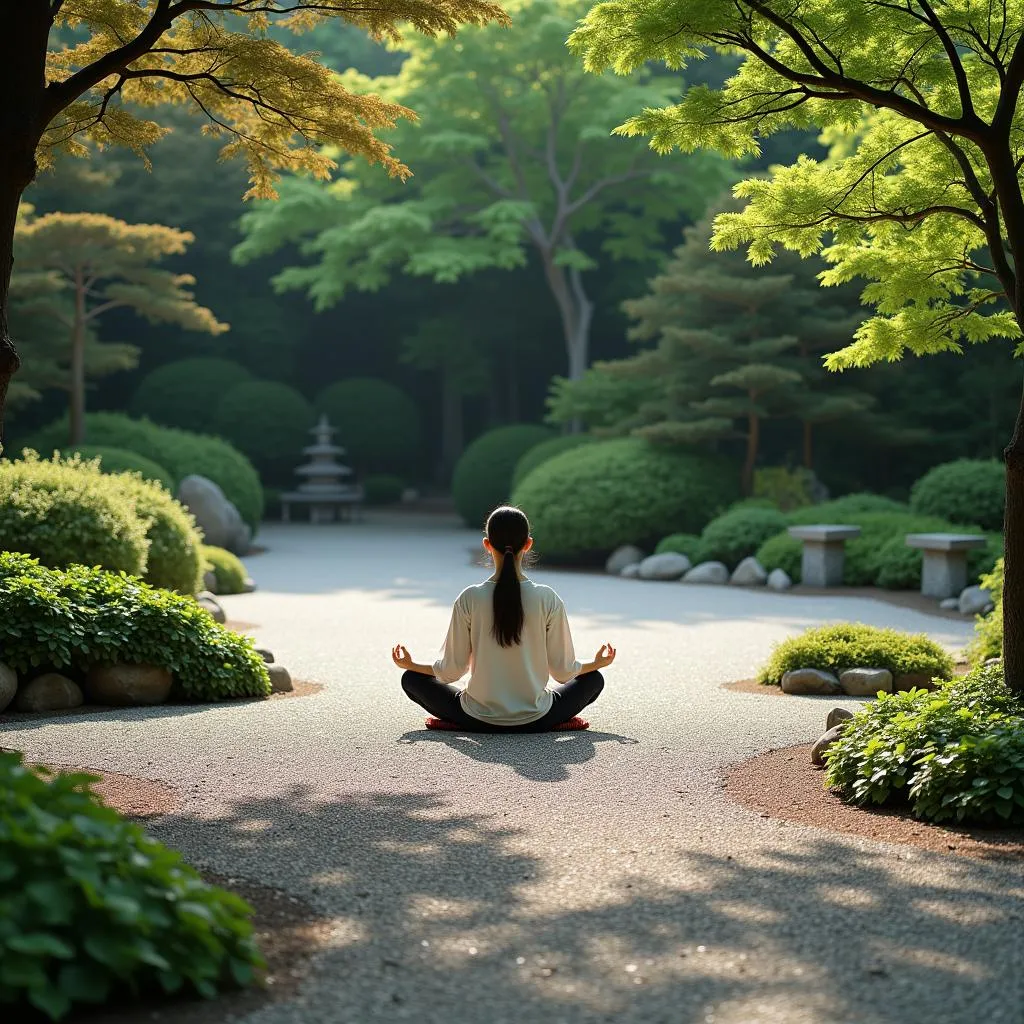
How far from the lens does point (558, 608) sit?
20.1ft

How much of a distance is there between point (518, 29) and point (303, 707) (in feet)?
54.7

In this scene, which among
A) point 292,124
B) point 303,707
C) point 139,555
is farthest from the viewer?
point 139,555

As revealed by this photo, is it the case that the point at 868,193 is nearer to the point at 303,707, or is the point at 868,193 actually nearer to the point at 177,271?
the point at 303,707

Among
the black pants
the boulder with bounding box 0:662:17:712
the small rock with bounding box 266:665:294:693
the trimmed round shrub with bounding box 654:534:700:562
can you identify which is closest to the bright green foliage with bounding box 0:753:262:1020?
the black pants

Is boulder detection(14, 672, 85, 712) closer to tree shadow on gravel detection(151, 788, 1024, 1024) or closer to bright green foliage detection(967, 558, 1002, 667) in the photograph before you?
tree shadow on gravel detection(151, 788, 1024, 1024)

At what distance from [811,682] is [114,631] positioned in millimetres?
3952

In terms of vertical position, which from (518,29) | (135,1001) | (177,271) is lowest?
(135,1001)

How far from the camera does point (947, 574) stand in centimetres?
1295

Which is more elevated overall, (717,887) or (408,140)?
(408,140)

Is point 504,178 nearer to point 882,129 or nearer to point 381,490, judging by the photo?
point 381,490

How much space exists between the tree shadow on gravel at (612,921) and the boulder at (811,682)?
3.44 metres

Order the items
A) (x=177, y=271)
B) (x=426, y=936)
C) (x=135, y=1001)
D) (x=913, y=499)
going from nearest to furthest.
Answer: (x=135, y=1001)
(x=426, y=936)
(x=913, y=499)
(x=177, y=271)

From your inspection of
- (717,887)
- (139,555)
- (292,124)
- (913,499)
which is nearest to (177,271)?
(913,499)

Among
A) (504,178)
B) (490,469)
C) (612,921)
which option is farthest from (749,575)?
(612,921)
